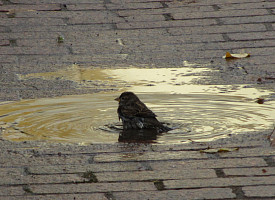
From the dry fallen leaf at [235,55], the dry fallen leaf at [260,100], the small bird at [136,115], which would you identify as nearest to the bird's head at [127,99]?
the small bird at [136,115]

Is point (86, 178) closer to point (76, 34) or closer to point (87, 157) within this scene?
point (87, 157)

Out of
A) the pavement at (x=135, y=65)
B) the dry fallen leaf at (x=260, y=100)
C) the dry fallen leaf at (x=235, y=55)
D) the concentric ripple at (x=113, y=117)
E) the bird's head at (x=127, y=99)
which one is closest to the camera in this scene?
the pavement at (x=135, y=65)

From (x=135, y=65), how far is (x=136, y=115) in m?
1.98

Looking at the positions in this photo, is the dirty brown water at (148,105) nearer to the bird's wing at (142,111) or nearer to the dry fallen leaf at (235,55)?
the bird's wing at (142,111)

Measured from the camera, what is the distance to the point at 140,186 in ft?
13.7

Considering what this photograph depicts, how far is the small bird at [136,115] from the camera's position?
5695 millimetres

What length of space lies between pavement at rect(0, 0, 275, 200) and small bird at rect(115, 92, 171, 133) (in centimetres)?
51

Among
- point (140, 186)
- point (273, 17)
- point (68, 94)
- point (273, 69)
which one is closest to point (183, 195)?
point (140, 186)

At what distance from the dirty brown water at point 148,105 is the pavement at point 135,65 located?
19 cm

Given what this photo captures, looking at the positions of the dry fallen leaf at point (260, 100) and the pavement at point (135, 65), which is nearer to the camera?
the pavement at point (135, 65)

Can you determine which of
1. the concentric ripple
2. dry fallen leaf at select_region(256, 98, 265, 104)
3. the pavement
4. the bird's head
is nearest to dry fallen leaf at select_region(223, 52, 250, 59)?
the pavement

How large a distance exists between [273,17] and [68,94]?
3610 millimetres

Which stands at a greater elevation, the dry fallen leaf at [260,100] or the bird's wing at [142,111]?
the dry fallen leaf at [260,100]

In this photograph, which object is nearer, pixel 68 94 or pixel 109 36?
pixel 68 94
